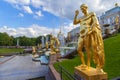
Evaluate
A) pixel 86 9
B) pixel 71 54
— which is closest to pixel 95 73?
pixel 86 9

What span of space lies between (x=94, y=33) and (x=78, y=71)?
1.42 metres

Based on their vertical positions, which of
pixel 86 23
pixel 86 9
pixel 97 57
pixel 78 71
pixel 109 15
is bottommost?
pixel 78 71

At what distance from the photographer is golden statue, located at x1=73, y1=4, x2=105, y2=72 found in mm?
5438

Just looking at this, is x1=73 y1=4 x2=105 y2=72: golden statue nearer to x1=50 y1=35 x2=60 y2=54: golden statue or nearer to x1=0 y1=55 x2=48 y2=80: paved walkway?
x1=0 y1=55 x2=48 y2=80: paved walkway

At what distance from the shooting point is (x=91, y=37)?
5.79m

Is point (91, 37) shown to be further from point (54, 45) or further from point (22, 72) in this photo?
point (54, 45)

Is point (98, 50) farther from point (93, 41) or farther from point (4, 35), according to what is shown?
point (4, 35)

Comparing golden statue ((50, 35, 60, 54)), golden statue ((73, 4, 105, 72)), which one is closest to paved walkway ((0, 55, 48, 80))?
golden statue ((50, 35, 60, 54))

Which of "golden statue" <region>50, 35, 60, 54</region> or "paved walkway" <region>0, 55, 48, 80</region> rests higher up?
"golden statue" <region>50, 35, 60, 54</region>

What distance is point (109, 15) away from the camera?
42000 millimetres

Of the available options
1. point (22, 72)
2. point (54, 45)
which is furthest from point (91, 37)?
point (54, 45)

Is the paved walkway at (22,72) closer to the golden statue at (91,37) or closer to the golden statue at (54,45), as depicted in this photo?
the golden statue at (54,45)

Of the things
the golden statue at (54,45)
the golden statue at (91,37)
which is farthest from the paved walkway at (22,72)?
the golden statue at (91,37)

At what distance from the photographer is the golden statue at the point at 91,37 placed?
544 centimetres
